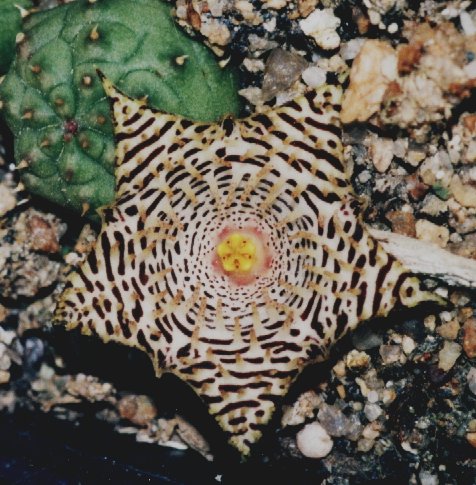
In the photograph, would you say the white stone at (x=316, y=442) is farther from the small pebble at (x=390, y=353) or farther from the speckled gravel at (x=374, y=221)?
the small pebble at (x=390, y=353)

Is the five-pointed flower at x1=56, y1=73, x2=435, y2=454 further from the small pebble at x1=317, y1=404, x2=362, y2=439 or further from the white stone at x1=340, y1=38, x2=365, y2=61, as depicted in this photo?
the small pebble at x1=317, y1=404, x2=362, y2=439

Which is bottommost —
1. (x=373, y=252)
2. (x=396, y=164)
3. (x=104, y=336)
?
(x=104, y=336)

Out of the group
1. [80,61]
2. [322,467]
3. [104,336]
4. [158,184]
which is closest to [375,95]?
[158,184]

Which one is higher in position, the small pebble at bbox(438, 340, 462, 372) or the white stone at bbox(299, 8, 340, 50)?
the white stone at bbox(299, 8, 340, 50)

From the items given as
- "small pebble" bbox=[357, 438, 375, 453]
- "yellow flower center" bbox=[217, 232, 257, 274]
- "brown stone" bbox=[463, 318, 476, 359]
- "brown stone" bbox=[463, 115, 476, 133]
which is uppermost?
"brown stone" bbox=[463, 115, 476, 133]

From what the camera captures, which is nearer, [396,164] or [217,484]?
[396,164]

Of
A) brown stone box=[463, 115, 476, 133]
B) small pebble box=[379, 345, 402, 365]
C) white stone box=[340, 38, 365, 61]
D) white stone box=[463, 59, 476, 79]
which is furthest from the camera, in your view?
small pebble box=[379, 345, 402, 365]

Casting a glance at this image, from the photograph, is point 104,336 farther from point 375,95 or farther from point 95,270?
point 375,95

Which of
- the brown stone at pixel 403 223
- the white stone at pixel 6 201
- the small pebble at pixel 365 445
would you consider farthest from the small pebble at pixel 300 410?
the white stone at pixel 6 201

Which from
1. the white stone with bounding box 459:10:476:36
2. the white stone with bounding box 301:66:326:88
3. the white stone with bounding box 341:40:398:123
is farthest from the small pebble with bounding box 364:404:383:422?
the white stone with bounding box 459:10:476:36
